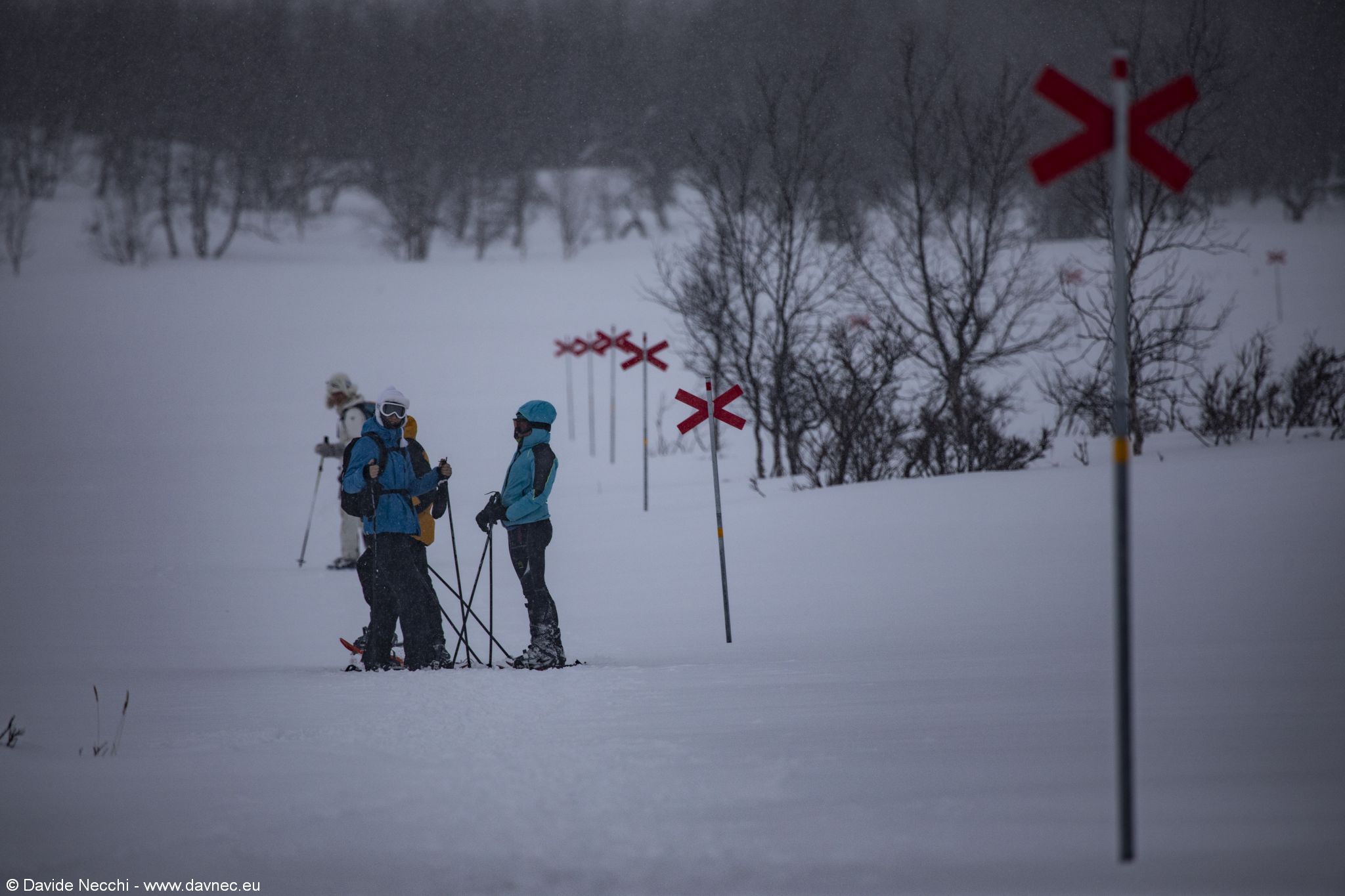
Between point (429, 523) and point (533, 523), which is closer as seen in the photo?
point (533, 523)

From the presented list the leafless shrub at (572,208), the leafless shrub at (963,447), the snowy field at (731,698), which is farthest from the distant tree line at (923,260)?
the leafless shrub at (572,208)

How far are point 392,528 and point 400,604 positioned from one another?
1.70 feet

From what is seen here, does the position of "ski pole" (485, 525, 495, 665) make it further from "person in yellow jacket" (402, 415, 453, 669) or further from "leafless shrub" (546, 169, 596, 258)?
"leafless shrub" (546, 169, 596, 258)

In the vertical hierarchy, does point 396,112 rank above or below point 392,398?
above

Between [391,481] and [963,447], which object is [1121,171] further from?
[963,447]

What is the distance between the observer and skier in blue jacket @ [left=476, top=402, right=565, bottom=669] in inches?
271

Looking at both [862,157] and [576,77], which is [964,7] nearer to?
[862,157]

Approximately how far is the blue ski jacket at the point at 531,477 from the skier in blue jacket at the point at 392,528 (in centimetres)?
45

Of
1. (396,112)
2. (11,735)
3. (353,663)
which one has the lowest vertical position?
(353,663)

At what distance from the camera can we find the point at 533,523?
6.93m

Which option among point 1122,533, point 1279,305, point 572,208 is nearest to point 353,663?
point 1122,533

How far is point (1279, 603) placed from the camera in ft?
22.5

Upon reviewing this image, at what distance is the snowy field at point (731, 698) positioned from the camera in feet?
11.1

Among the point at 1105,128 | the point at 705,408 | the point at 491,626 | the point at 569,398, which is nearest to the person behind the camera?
the point at 1105,128
